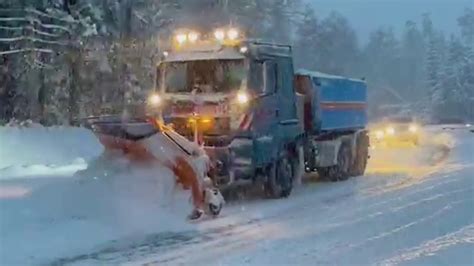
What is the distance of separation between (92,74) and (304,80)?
580 inches

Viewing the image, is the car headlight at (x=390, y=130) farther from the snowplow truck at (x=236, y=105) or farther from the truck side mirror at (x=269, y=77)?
the truck side mirror at (x=269, y=77)

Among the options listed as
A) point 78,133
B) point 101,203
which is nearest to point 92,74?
point 78,133

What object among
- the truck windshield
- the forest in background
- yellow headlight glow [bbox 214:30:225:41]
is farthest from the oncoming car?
the truck windshield

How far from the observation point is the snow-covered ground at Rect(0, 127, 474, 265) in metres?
11.3

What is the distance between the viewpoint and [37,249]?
11852 mm

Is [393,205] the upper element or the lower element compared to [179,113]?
lower

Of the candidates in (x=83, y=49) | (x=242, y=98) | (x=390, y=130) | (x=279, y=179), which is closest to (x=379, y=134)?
(x=390, y=130)

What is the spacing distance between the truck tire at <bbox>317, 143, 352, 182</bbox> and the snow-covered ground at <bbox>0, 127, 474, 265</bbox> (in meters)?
2.68

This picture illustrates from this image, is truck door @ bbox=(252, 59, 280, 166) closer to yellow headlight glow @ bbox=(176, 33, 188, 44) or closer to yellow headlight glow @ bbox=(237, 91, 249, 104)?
yellow headlight glow @ bbox=(237, 91, 249, 104)

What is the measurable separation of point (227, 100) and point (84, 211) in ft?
13.1

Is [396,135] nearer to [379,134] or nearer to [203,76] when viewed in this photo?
[379,134]

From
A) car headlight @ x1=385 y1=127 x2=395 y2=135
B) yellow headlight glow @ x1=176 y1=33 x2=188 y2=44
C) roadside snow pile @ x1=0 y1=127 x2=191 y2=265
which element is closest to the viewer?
roadside snow pile @ x1=0 y1=127 x2=191 y2=265

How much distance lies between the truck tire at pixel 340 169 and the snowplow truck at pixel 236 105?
9.60ft

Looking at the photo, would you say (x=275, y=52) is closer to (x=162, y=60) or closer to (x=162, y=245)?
(x=162, y=60)
